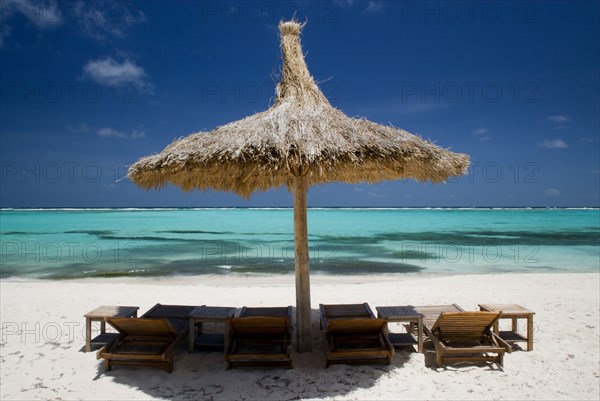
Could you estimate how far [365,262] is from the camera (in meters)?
13.0

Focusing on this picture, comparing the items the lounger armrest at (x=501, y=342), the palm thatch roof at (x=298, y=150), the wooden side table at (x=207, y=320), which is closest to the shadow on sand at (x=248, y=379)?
the wooden side table at (x=207, y=320)

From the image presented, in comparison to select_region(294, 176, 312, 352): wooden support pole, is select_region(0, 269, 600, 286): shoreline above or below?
below

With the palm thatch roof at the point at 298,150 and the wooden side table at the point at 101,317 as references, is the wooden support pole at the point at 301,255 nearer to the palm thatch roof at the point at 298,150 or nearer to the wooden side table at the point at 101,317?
the palm thatch roof at the point at 298,150

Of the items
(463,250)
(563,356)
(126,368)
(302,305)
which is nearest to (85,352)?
(126,368)

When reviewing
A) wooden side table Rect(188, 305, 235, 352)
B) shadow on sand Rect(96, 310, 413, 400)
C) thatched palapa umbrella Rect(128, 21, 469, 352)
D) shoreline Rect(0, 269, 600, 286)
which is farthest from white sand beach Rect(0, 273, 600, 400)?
shoreline Rect(0, 269, 600, 286)

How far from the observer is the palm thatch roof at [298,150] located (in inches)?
131

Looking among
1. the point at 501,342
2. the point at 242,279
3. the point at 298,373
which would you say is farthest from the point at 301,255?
the point at 242,279

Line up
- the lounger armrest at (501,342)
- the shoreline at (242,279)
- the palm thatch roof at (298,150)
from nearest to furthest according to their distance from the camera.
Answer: the palm thatch roof at (298,150), the lounger armrest at (501,342), the shoreline at (242,279)

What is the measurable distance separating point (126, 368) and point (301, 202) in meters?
2.45

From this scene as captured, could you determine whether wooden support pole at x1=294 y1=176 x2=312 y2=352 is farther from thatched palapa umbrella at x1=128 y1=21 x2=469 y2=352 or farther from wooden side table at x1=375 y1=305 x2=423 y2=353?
wooden side table at x1=375 y1=305 x2=423 y2=353

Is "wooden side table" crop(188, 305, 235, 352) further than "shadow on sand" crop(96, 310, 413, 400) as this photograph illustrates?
Yes

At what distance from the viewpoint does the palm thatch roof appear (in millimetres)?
3328

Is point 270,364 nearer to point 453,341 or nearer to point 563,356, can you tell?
point 453,341

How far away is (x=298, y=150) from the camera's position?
3324mm
